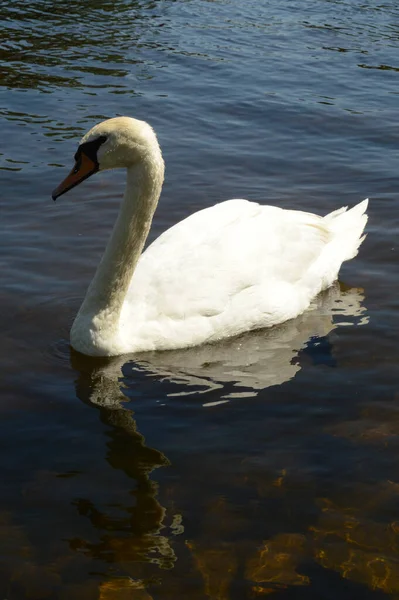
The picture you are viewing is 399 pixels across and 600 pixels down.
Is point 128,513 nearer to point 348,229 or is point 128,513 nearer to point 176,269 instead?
point 176,269

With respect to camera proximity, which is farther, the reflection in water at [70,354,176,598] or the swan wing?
the swan wing

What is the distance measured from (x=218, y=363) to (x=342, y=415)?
4.09ft

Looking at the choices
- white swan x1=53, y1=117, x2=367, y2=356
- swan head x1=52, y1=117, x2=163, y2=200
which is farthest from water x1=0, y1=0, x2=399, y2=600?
swan head x1=52, y1=117, x2=163, y2=200

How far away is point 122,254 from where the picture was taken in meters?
7.72

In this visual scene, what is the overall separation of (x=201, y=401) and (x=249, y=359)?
933mm

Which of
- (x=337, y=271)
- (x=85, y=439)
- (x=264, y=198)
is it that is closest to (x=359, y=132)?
(x=264, y=198)

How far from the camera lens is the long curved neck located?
7.58 meters

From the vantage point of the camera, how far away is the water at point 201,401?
546cm

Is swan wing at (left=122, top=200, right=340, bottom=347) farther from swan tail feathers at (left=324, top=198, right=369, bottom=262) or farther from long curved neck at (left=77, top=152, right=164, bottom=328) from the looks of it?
swan tail feathers at (left=324, top=198, right=369, bottom=262)

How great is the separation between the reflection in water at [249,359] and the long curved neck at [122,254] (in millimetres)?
468

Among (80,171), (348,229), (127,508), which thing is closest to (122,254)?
(80,171)

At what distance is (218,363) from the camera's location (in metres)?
7.80

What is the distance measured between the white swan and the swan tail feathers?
1.55 feet

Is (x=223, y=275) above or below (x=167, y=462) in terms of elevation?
above
